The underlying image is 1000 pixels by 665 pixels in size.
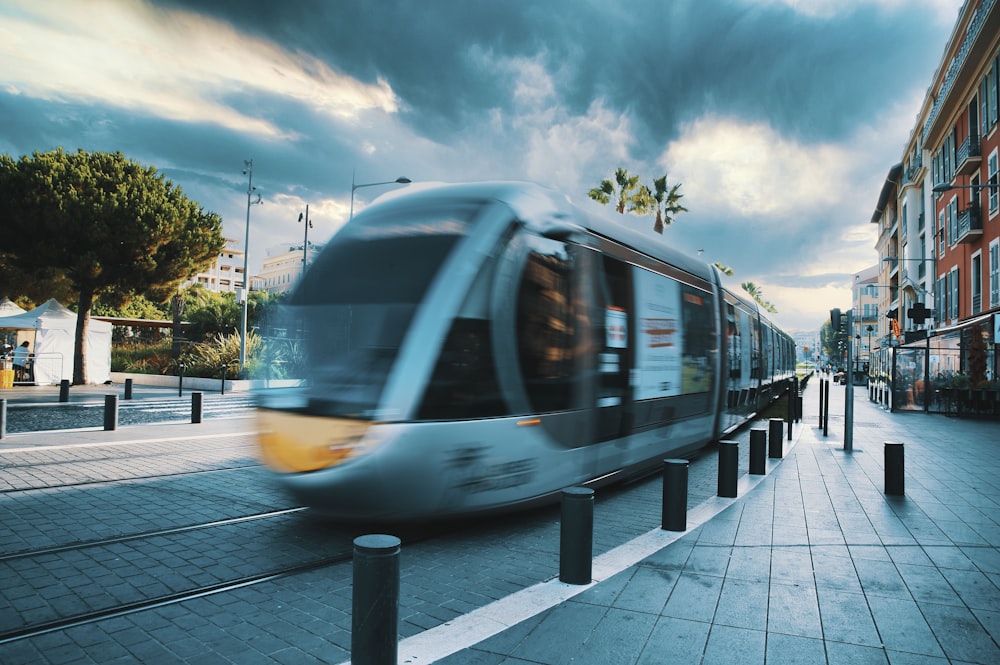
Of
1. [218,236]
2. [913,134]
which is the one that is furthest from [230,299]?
[913,134]

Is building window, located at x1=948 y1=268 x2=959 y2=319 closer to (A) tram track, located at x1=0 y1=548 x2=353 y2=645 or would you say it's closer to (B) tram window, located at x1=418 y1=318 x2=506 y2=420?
(B) tram window, located at x1=418 y1=318 x2=506 y2=420

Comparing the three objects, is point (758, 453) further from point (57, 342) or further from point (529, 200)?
point (57, 342)

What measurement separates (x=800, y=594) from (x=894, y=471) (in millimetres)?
4617

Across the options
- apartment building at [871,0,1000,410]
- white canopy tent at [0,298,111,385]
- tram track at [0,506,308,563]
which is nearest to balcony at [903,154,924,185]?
apartment building at [871,0,1000,410]

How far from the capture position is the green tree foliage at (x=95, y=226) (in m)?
25.1

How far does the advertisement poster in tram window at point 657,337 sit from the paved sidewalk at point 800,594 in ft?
5.75

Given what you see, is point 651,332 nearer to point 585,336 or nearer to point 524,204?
point 585,336

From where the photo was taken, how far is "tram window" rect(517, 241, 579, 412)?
5.83 m

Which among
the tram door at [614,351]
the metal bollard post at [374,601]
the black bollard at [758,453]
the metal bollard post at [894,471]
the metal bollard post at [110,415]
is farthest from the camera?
the metal bollard post at [110,415]

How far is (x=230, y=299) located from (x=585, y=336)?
39.4m

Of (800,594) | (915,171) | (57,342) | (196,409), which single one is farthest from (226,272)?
(800,594)

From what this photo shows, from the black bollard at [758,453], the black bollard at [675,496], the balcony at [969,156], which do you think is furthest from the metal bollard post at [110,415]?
the balcony at [969,156]

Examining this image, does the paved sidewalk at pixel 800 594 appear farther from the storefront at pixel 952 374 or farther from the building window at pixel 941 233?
the building window at pixel 941 233

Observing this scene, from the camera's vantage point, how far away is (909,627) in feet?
12.8
